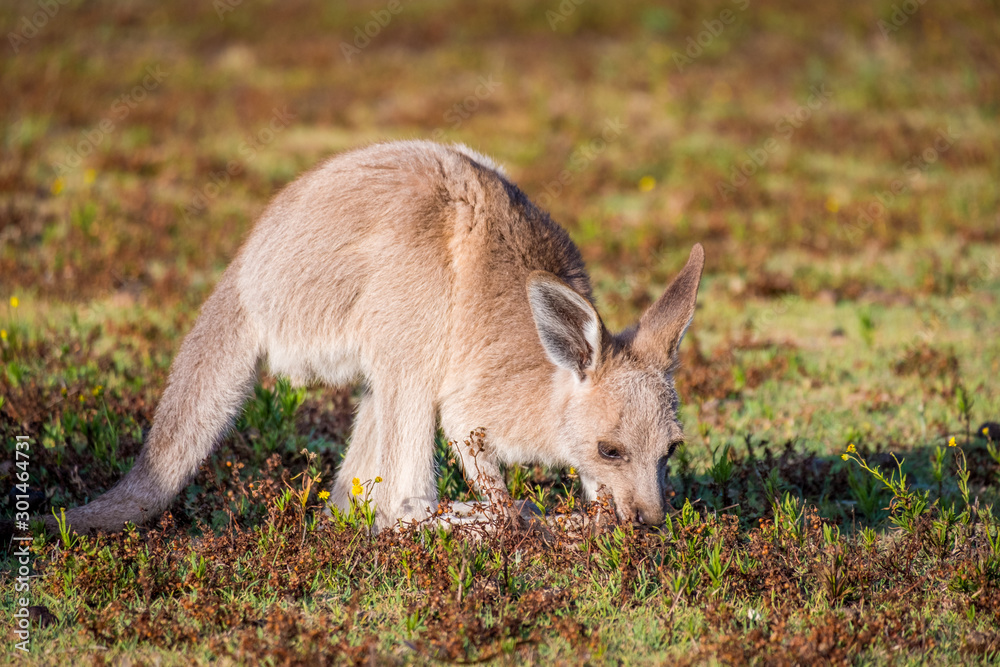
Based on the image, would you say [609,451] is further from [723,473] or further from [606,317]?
[606,317]

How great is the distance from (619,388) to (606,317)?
3340 mm

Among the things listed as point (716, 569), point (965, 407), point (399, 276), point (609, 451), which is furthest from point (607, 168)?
point (716, 569)

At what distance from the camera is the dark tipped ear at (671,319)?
149 inches

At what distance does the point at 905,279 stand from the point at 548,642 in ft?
19.3

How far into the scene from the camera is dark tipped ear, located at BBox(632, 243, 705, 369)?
3.79 m

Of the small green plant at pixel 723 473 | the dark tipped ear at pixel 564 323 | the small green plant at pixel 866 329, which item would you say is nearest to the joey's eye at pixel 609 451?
the dark tipped ear at pixel 564 323

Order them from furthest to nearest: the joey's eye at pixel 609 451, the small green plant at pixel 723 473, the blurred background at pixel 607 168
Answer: the blurred background at pixel 607 168, the small green plant at pixel 723 473, the joey's eye at pixel 609 451

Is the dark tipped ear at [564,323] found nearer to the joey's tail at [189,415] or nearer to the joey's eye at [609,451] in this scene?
the joey's eye at [609,451]

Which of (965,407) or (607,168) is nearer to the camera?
(965,407)

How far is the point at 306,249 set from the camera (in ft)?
13.0

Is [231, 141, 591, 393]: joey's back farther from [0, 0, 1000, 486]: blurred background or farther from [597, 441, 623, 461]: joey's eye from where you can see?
[0, 0, 1000, 486]: blurred background

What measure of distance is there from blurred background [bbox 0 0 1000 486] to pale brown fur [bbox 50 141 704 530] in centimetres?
86

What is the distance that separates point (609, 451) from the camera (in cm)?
372

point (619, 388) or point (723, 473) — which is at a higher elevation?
point (619, 388)
